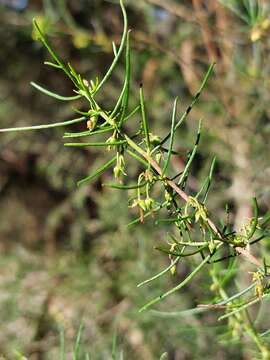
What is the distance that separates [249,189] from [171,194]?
89 cm

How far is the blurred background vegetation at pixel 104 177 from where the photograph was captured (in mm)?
1255

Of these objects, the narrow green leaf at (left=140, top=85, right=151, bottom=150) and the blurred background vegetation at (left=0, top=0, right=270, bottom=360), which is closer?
the narrow green leaf at (left=140, top=85, right=151, bottom=150)

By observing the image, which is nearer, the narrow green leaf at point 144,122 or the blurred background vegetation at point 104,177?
the narrow green leaf at point 144,122

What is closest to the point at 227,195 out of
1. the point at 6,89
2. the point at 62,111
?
the point at 62,111

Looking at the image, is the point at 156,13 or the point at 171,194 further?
the point at 156,13

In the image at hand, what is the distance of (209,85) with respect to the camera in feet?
4.84

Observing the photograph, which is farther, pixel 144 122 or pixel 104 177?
pixel 104 177

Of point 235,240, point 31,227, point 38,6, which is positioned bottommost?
point 235,240

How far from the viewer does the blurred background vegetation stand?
4.12 feet

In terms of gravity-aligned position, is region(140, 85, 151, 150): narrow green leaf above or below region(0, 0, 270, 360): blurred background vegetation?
below

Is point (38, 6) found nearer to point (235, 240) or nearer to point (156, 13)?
point (156, 13)

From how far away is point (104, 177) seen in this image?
1.90m

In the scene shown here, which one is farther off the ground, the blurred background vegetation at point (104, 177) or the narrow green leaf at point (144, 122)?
the blurred background vegetation at point (104, 177)

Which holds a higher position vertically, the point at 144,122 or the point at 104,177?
the point at 104,177
